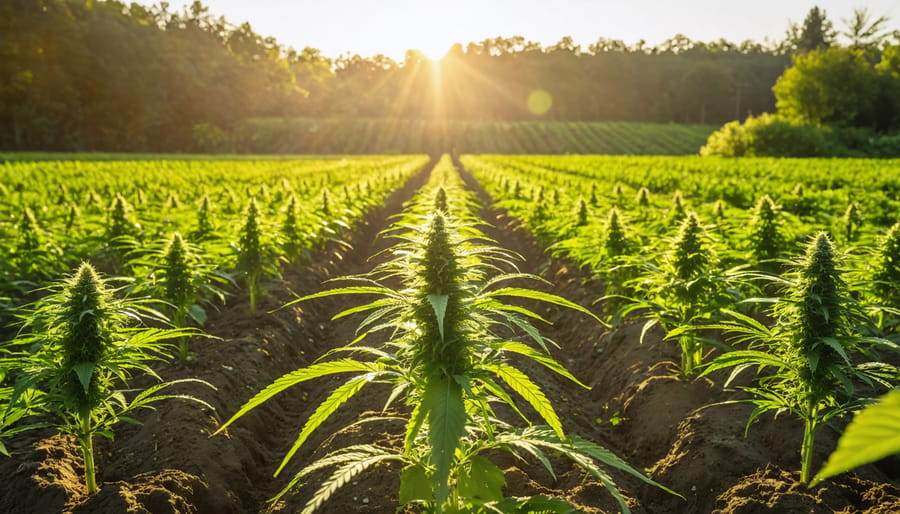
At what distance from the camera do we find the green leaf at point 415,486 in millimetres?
2254

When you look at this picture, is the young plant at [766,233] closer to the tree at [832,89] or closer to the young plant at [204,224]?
the young plant at [204,224]

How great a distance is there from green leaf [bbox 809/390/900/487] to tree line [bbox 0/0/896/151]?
7238cm

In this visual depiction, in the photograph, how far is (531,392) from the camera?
2.20 meters

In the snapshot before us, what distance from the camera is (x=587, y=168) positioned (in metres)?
30.2

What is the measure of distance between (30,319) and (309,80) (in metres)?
109

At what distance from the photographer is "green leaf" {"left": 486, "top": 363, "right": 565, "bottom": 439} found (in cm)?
215

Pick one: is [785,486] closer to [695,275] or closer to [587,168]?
[695,275]

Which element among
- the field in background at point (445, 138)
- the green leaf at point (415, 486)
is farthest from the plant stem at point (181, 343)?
the field in background at point (445, 138)

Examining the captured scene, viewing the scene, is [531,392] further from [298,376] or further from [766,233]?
[766,233]

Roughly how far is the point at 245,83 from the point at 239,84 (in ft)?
2.84

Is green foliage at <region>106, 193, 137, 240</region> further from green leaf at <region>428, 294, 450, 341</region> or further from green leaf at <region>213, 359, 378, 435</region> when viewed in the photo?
green leaf at <region>428, 294, 450, 341</region>

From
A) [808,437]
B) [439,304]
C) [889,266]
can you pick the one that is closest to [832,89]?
[889,266]

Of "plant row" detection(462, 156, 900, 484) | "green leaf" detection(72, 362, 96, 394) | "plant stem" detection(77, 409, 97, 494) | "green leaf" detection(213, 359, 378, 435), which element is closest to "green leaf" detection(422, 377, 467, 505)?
"green leaf" detection(213, 359, 378, 435)

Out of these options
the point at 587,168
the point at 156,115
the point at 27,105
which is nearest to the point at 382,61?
the point at 156,115
